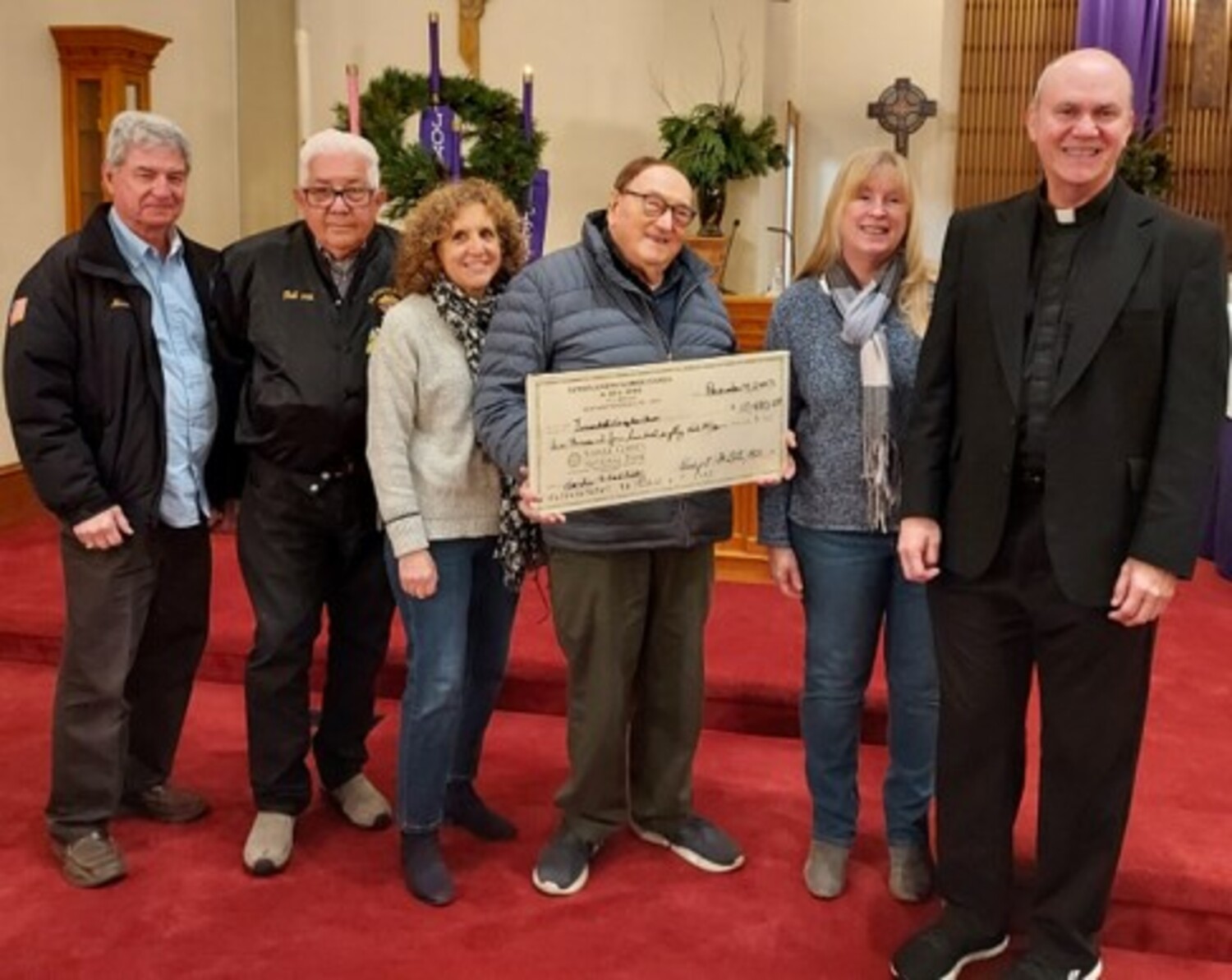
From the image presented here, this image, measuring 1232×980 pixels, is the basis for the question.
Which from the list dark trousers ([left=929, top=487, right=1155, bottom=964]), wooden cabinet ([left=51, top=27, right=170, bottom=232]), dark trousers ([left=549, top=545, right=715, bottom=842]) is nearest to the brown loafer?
A: dark trousers ([left=549, top=545, right=715, bottom=842])

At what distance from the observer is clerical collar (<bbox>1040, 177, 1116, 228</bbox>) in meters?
2.03

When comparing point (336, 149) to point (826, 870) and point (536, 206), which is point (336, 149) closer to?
point (536, 206)

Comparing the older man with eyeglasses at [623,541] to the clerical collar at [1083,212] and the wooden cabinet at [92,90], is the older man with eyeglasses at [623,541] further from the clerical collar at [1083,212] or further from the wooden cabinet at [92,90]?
the wooden cabinet at [92,90]

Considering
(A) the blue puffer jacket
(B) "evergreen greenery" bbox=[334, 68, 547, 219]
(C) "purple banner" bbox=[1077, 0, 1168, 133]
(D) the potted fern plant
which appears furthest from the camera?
(C) "purple banner" bbox=[1077, 0, 1168, 133]

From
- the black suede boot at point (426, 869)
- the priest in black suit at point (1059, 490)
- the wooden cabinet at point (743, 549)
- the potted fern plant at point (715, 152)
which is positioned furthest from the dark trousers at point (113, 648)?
the potted fern plant at point (715, 152)

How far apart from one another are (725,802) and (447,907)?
2.44 feet

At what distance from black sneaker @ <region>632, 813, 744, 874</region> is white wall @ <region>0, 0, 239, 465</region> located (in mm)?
3416

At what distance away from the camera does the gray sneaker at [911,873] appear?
8.56 feet

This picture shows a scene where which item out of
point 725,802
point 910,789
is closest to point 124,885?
point 725,802

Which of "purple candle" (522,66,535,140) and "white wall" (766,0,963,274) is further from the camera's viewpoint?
"white wall" (766,0,963,274)

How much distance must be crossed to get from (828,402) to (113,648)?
1421mm

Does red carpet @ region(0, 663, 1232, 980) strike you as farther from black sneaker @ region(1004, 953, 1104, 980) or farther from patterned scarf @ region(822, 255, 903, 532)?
patterned scarf @ region(822, 255, 903, 532)

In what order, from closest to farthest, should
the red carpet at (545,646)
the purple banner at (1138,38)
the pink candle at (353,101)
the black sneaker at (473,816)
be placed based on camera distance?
the black sneaker at (473,816)
the pink candle at (353,101)
the red carpet at (545,646)
the purple banner at (1138,38)

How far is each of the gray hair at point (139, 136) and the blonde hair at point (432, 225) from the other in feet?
1.59
